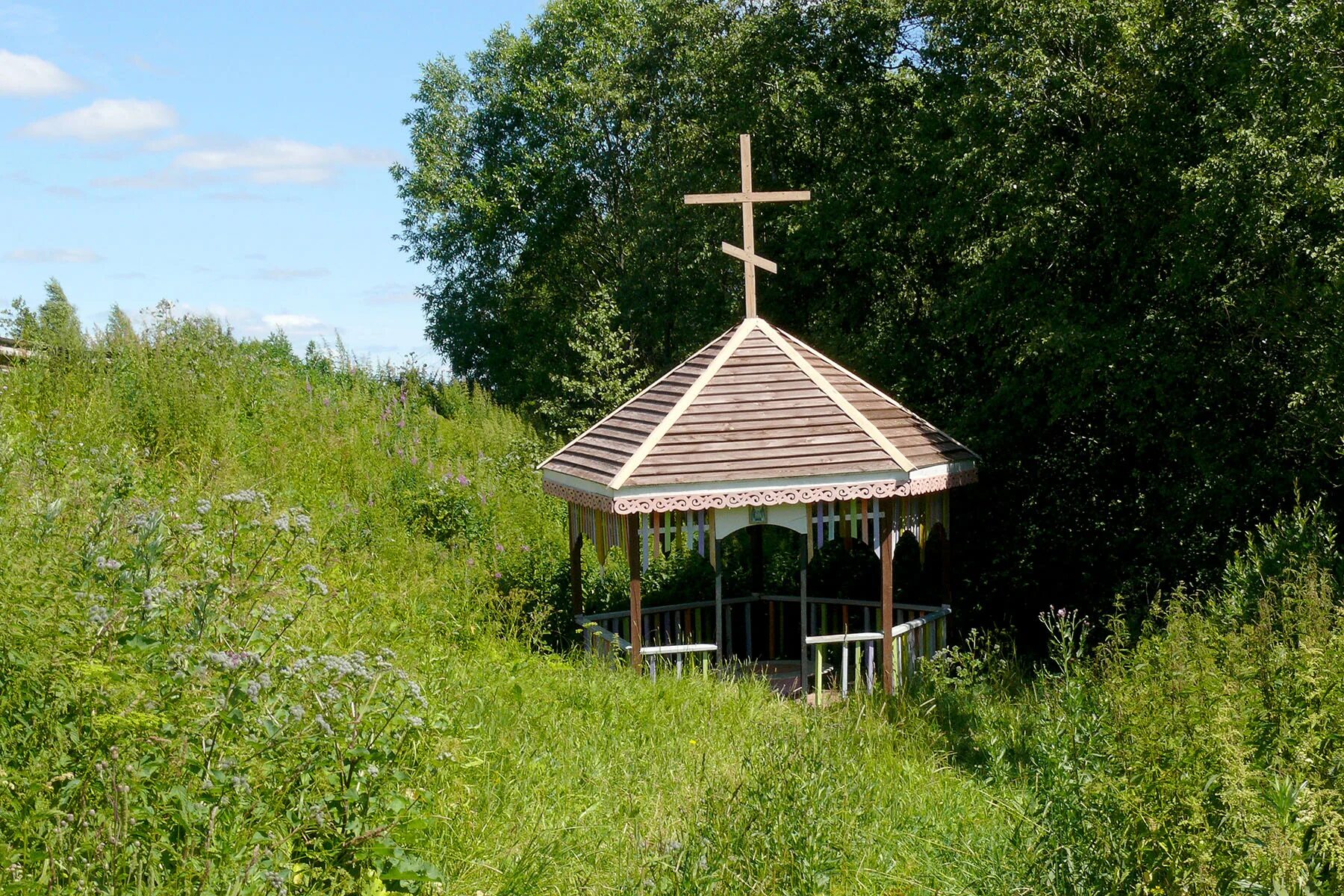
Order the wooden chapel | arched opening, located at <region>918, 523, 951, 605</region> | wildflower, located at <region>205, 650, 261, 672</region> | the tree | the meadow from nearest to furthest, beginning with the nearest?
wildflower, located at <region>205, 650, 261, 672</region>, the meadow, the wooden chapel, arched opening, located at <region>918, 523, 951, 605</region>, the tree

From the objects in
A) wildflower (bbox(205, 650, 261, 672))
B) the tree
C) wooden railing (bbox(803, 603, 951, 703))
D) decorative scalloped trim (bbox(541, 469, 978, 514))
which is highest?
the tree

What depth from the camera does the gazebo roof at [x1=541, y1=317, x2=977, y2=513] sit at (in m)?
9.47

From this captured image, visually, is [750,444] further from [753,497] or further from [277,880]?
[277,880]

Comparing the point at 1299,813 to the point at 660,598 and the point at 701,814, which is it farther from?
the point at 660,598

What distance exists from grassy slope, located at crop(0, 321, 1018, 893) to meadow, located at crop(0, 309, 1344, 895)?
0.07 ft

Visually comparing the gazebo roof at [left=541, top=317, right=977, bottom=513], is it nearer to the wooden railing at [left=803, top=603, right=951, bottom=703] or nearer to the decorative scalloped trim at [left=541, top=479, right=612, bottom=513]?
the decorative scalloped trim at [left=541, top=479, right=612, bottom=513]

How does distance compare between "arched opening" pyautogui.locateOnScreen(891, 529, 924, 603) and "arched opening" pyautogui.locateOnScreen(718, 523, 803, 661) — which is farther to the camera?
"arched opening" pyautogui.locateOnScreen(891, 529, 924, 603)

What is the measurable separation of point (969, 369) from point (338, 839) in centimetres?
1109

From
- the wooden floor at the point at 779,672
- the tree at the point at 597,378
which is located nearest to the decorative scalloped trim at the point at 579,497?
the wooden floor at the point at 779,672

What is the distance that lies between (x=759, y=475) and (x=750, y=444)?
1.18 ft

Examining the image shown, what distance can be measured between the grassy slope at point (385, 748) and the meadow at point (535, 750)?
23 mm

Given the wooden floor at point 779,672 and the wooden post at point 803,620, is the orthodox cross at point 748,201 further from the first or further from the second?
the wooden floor at point 779,672

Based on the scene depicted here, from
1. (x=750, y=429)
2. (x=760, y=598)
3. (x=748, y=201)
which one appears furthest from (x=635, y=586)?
(x=748, y=201)

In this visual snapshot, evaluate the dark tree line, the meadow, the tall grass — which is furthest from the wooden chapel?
the tall grass
